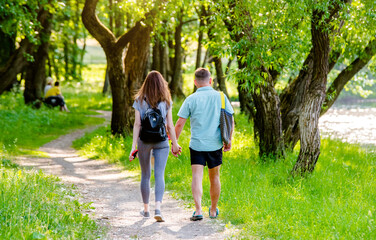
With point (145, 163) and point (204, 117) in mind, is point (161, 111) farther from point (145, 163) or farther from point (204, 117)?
point (145, 163)

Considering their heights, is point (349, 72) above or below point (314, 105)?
above

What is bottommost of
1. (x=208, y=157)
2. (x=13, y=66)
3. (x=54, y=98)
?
(x=54, y=98)

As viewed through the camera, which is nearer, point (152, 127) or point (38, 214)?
point (38, 214)

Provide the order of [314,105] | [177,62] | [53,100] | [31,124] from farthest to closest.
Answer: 1. [53,100]
2. [177,62]
3. [31,124]
4. [314,105]

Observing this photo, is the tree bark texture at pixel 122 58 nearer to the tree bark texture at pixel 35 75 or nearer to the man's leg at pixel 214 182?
the man's leg at pixel 214 182

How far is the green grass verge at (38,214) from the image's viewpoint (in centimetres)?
496

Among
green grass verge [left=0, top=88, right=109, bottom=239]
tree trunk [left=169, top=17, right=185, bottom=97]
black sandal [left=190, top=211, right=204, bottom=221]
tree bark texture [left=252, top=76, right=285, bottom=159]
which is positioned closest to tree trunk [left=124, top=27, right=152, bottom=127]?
green grass verge [left=0, top=88, right=109, bottom=239]

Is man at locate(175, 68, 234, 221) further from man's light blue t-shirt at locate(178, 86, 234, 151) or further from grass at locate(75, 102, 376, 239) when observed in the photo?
grass at locate(75, 102, 376, 239)

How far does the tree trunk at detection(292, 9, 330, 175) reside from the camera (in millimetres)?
8352

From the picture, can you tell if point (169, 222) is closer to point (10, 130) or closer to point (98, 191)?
point (98, 191)

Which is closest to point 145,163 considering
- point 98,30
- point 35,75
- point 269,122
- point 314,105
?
point 314,105

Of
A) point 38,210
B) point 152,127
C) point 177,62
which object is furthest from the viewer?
point 177,62

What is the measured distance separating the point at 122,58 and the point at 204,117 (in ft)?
27.6

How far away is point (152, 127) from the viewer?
6.11 metres
